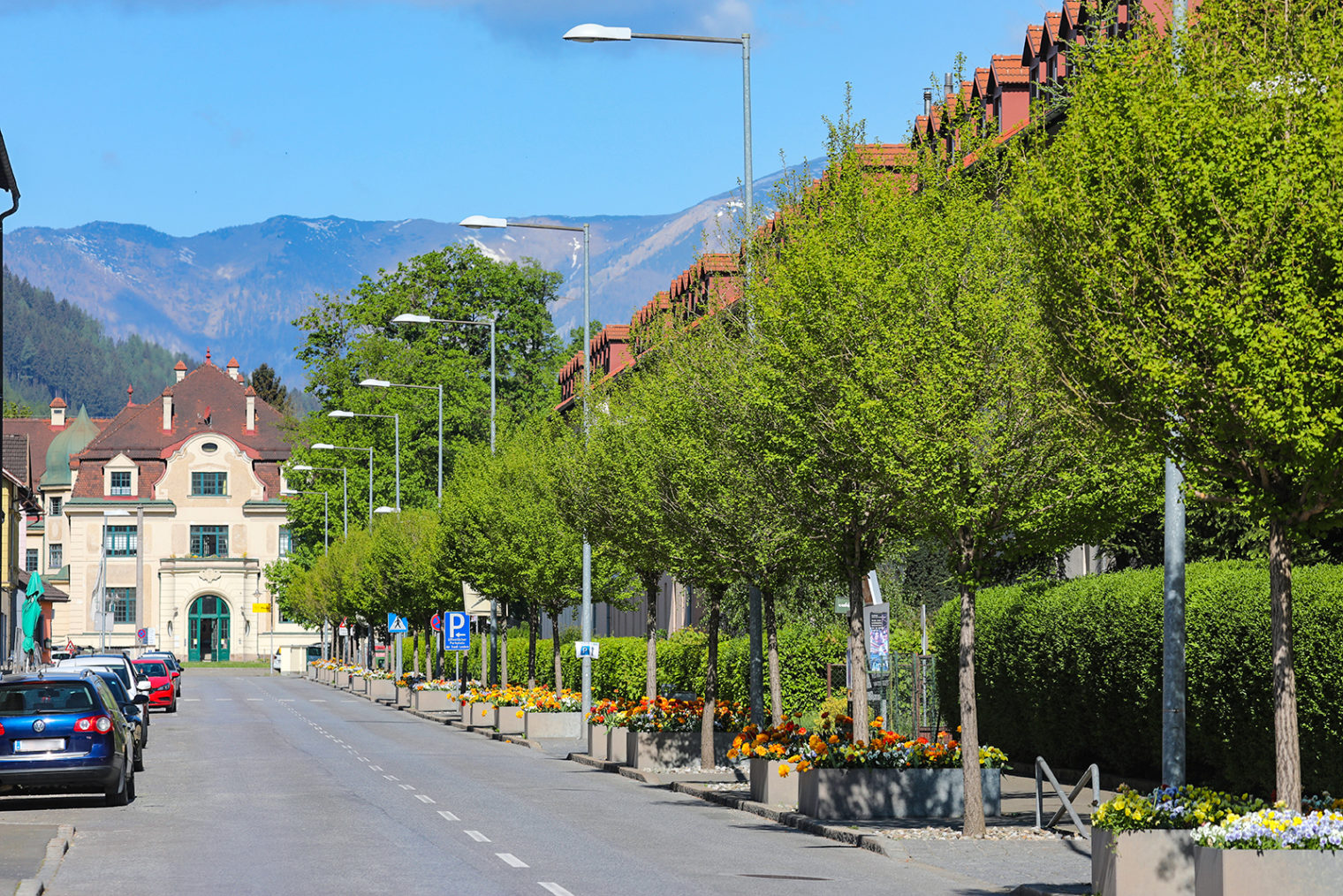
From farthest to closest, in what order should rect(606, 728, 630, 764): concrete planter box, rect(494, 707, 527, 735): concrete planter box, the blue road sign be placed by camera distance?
1. the blue road sign
2. rect(494, 707, 527, 735): concrete planter box
3. rect(606, 728, 630, 764): concrete planter box

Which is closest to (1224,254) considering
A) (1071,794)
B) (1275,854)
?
(1275,854)

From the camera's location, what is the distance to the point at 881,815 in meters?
20.3

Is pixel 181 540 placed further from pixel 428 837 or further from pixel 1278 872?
pixel 1278 872

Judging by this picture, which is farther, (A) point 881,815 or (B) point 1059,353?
(A) point 881,815

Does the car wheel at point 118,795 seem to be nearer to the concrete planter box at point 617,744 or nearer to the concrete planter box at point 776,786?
the concrete planter box at point 776,786

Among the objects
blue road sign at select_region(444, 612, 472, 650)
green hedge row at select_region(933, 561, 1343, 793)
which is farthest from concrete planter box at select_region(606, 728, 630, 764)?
blue road sign at select_region(444, 612, 472, 650)

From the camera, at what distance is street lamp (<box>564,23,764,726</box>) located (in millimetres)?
24141

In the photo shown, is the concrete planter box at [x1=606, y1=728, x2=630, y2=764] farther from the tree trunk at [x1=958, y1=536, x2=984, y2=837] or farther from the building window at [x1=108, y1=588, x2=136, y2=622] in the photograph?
the building window at [x1=108, y1=588, x2=136, y2=622]

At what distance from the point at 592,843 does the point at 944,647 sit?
1251 cm

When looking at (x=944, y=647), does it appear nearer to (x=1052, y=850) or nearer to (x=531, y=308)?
(x=1052, y=850)

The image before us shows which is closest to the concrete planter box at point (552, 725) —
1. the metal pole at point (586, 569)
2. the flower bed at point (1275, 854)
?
the metal pole at point (586, 569)

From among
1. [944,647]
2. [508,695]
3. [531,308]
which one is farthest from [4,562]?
[944,647]

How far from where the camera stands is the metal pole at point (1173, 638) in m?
14.5

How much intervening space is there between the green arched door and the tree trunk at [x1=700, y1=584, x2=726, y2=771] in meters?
99.2
